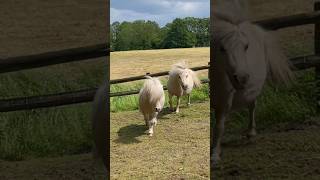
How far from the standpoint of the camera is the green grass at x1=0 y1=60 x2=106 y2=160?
11.4 feet

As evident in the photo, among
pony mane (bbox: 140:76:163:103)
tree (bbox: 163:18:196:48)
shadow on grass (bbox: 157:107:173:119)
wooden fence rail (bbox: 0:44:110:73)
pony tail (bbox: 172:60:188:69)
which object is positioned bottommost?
Answer: shadow on grass (bbox: 157:107:173:119)

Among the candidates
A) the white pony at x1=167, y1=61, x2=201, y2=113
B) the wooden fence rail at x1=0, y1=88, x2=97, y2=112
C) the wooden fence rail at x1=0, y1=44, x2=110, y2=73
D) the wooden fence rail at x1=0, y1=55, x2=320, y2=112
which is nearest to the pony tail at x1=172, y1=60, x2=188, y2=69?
the white pony at x1=167, y1=61, x2=201, y2=113

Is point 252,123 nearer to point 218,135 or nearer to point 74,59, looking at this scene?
point 218,135

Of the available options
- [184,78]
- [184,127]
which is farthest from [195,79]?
[184,127]

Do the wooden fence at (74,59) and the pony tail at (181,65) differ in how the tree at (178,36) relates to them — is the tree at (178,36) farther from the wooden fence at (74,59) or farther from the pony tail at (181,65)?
the wooden fence at (74,59)

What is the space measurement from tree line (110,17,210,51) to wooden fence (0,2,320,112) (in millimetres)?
182

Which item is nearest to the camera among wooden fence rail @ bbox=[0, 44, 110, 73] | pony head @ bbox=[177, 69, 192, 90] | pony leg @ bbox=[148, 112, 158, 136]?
pony head @ bbox=[177, 69, 192, 90]

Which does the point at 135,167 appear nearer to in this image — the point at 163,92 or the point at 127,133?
the point at 127,133

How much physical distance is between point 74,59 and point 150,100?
0.67 meters

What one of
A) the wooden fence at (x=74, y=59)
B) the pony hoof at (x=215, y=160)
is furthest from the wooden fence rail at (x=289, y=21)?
the pony hoof at (x=215, y=160)

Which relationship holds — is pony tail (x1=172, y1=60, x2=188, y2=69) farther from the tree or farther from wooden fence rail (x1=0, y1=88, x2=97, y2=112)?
wooden fence rail (x1=0, y1=88, x2=97, y2=112)

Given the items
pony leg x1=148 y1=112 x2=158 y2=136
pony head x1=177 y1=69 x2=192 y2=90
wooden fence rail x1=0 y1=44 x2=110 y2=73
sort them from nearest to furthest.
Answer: pony head x1=177 y1=69 x2=192 y2=90 < wooden fence rail x1=0 y1=44 x2=110 y2=73 < pony leg x1=148 y1=112 x2=158 y2=136

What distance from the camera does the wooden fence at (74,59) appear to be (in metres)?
3.46

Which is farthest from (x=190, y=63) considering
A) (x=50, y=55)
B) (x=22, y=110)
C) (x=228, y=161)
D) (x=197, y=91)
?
(x=22, y=110)
